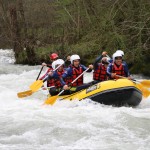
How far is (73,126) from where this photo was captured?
7035 millimetres

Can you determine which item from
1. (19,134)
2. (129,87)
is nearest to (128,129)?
(129,87)

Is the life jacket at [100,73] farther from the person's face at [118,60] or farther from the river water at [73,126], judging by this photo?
the river water at [73,126]

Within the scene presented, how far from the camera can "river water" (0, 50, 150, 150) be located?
613cm

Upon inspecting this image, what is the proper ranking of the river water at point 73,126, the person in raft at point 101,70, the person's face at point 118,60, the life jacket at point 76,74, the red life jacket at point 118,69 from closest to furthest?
the river water at point 73,126
the person's face at point 118,60
the red life jacket at point 118,69
the life jacket at point 76,74
the person in raft at point 101,70

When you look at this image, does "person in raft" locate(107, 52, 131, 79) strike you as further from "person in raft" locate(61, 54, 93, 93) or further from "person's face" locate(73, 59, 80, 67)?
"person's face" locate(73, 59, 80, 67)

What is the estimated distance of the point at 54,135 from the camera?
6.64 meters

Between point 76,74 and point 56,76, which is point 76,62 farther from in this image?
point 56,76

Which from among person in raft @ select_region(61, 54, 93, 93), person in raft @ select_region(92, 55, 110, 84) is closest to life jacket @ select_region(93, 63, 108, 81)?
person in raft @ select_region(92, 55, 110, 84)

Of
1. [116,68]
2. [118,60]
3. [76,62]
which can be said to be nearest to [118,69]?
[116,68]

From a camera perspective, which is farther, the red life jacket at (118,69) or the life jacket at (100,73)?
the life jacket at (100,73)

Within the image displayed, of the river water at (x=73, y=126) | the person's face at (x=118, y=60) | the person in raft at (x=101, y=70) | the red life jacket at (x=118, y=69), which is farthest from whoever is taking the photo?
the person in raft at (x=101, y=70)

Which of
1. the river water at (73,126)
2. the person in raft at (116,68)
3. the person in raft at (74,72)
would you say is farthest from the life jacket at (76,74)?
the river water at (73,126)

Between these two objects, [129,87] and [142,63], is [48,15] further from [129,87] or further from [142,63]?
[129,87]

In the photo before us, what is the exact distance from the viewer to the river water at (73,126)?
613 centimetres
